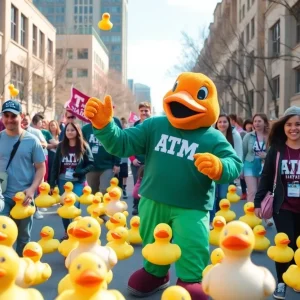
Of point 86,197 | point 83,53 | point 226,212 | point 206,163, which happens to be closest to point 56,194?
point 86,197

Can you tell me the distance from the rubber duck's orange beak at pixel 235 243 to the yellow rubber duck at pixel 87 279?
70 centimetres

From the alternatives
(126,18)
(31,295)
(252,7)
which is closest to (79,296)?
(31,295)

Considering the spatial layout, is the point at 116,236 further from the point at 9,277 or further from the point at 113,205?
the point at 9,277

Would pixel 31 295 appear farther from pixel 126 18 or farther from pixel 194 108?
pixel 126 18

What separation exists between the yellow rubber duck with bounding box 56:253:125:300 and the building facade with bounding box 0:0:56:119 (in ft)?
81.9

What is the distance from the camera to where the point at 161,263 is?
393cm

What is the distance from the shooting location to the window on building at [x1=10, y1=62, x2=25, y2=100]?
99.1 ft

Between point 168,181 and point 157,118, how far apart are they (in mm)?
601

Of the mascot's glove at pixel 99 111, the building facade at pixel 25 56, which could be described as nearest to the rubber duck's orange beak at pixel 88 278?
the mascot's glove at pixel 99 111

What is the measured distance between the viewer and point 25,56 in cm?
3350

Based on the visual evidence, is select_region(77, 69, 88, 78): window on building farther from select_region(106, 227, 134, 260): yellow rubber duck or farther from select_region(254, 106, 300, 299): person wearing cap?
select_region(254, 106, 300, 299): person wearing cap

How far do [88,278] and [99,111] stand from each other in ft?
5.56

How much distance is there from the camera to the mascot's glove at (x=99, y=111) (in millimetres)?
3738

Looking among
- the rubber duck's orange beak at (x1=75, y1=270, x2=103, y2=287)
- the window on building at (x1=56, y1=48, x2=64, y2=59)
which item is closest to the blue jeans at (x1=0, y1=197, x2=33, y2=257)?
the rubber duck's orange beak at (x1=75, y1=270, x2=103, y2=287)
